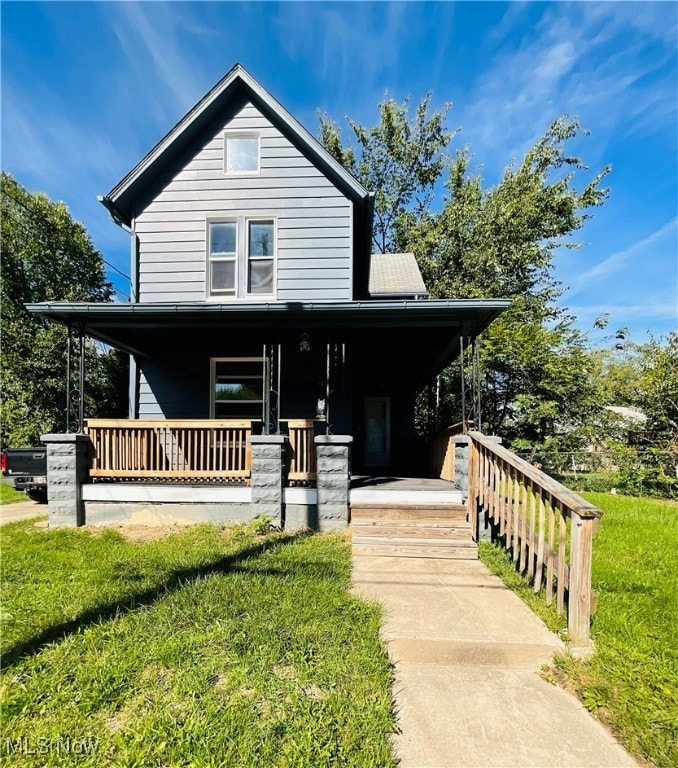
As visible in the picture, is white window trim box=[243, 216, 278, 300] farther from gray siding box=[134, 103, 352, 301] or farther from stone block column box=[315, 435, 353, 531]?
stone block column box=[315, 435, 353, 531]

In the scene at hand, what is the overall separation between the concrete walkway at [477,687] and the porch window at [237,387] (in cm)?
489

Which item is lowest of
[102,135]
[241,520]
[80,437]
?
[241,520]

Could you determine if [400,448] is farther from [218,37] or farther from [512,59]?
[512,59]

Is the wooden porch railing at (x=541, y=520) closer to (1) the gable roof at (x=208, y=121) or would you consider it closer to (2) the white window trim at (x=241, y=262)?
(2) the white window trim at (x=241, y=262)

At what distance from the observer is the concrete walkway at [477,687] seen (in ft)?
5.95

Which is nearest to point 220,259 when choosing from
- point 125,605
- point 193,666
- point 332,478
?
point 332,478

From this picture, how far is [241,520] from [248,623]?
3.04 metres

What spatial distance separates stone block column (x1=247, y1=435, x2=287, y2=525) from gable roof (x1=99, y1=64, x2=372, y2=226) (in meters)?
5.28

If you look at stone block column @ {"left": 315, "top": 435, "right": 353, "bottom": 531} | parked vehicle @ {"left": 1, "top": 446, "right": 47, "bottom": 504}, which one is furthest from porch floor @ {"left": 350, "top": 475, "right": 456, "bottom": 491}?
parked vehicle @ {"left": 1, "top": 446, "right": 47, "bottom": 504}

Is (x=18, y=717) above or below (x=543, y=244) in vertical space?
below

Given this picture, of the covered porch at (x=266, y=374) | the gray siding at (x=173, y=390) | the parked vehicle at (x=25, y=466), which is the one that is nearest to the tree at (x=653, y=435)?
the covered porch at (x=266, y=374)

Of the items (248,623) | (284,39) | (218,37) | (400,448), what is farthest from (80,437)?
(284,39)

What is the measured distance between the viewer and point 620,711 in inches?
80.7

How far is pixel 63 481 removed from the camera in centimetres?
571
